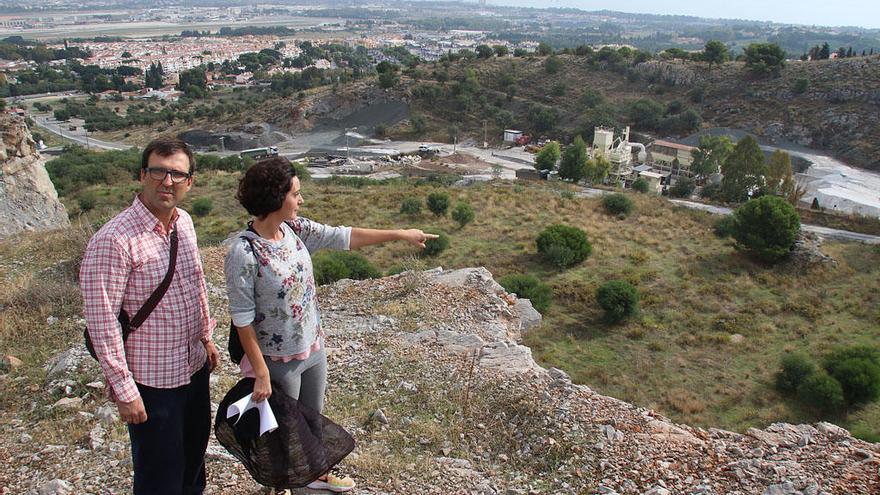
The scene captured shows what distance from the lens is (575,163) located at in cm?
3206

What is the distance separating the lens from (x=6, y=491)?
3.61m

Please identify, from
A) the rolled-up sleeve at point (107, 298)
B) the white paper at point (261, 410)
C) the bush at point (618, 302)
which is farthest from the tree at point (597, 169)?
the rolled-up sleeve at point (107, 298)

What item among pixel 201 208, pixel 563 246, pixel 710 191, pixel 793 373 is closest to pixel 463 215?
pixel 563 246

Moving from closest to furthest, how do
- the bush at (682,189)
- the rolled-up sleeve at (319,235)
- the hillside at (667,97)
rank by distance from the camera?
1. the rolled-up sleeve at (319,235)
2. the bush at (682,189)
3. the hillside at (667,97)

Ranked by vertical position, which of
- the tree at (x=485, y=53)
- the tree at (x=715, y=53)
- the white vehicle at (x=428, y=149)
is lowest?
the white vehicle at (x=428, y=149)

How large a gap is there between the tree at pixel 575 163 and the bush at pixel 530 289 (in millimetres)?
20710

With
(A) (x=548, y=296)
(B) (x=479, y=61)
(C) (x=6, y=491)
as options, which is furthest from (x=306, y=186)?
(B) (x=479, y=61)

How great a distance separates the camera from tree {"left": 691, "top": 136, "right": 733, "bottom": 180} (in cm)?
3369

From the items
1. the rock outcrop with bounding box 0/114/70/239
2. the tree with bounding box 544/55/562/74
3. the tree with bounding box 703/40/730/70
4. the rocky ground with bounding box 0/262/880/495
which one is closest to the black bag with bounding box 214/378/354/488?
the rocky ground with bounding box 0/262/880/495

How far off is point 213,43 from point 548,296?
5945 inches

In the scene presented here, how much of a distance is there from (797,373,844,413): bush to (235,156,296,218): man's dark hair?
9.90 m

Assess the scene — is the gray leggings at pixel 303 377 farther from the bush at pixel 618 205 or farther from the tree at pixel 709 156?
the tree at pixel 709 156

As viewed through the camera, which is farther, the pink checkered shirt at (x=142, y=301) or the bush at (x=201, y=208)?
the bush at (x=201, y=208)

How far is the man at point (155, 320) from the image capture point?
2475mm
